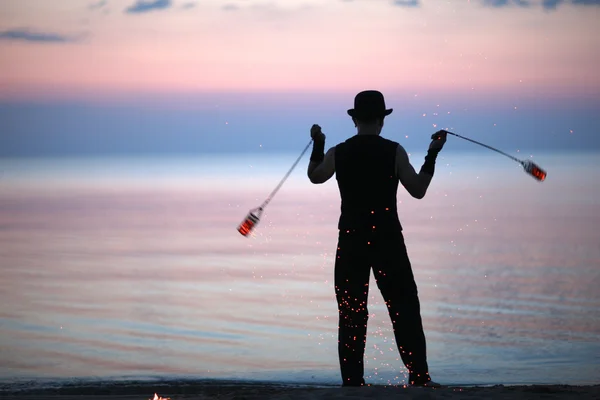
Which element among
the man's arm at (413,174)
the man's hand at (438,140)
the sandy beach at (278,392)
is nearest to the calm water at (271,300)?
the sandy beach at (278,392)

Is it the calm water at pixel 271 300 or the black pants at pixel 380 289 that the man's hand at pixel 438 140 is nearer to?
the black pants at pixel 380 289

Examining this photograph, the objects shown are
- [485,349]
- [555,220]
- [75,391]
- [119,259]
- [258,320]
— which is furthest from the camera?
[555,220]

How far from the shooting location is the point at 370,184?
6.34 m

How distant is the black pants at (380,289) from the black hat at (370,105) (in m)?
0.72

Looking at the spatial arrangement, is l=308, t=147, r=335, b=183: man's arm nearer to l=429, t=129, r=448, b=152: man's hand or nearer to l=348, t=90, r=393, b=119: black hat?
l=348, t=90, r=393, b=119: black hat

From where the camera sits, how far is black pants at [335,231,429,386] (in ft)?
20.9

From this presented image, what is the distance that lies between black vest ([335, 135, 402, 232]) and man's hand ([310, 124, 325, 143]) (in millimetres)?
176

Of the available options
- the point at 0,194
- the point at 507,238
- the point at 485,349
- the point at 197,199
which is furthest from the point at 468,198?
the point at 485,349

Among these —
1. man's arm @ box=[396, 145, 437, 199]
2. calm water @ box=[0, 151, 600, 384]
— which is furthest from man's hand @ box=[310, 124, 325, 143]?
calm water @ box=[0, 151, 600, 384]

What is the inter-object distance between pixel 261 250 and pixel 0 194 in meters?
22.8

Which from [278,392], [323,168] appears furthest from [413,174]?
[278,392]

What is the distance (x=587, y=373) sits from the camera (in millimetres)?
8266

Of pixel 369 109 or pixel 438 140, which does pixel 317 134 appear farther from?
pixel 438 140

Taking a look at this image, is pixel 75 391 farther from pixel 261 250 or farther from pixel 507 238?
pixel 507 238
